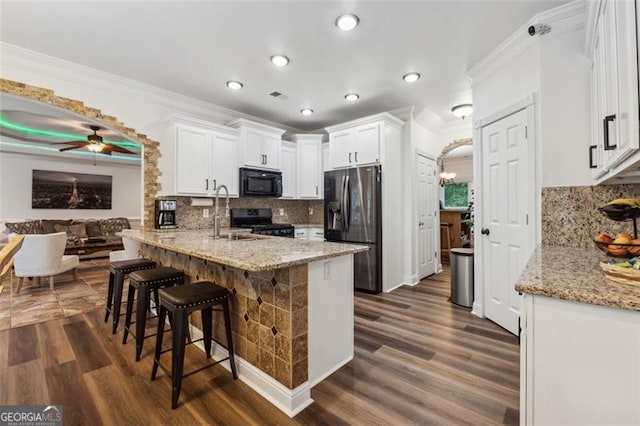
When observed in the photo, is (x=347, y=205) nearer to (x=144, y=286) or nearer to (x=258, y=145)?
(x=258, y=145)

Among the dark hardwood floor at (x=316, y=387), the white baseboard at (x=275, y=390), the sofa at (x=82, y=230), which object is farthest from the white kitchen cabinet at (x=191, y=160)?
the sofa at (x=82, y=230)

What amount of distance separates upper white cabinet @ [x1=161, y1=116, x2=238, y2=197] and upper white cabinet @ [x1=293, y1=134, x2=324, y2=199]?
1322 mm

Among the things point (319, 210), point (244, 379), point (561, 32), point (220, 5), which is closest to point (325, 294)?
point (244, 379)

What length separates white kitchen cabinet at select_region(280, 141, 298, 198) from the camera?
489 centimetres

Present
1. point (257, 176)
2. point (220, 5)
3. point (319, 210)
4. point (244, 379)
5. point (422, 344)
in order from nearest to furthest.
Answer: point (244, 379), point (220, 5), point (422, 344), point (257, 176), point (319, 210)

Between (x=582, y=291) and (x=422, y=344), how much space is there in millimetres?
1724

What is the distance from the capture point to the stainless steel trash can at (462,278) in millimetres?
3373

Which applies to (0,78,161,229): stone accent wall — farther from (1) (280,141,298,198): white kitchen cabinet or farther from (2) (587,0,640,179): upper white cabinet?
(2) (587,0,640,179): upper white cabinet

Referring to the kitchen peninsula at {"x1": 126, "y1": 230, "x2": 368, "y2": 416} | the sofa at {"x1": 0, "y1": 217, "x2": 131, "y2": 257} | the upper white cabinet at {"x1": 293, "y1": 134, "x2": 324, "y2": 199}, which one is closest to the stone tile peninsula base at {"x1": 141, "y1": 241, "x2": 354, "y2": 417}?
the kitchen peninsula at {"x1": 126, "y1": 230, "x2": 368, "y2": 416}

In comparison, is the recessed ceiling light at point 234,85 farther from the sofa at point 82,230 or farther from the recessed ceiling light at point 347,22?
the sofa at point 82,230

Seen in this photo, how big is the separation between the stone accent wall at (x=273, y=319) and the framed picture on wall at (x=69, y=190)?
8010 mm

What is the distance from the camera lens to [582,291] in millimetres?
971

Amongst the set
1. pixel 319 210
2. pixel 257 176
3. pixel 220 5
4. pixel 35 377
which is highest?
pixel 220 5

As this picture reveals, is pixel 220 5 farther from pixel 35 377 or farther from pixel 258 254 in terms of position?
pixel 35 377
